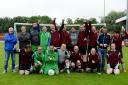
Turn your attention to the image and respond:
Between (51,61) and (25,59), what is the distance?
101 cm

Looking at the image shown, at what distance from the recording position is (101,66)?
14.7 meters

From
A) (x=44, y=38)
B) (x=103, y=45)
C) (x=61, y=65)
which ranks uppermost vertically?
(x=44, y=38)

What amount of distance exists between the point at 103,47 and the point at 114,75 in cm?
135

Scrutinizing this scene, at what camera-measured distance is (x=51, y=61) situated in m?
14.2

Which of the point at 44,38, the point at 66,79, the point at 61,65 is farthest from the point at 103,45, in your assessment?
the point at 66,79

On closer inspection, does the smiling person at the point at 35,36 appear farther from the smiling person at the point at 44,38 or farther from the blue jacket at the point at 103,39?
the blue jacket at the point at 103,39

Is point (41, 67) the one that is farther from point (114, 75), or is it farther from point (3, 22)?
point (3, 22)

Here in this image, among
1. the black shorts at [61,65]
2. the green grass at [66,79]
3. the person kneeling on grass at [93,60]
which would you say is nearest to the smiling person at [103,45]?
the person kneeling on grass at [93,60]

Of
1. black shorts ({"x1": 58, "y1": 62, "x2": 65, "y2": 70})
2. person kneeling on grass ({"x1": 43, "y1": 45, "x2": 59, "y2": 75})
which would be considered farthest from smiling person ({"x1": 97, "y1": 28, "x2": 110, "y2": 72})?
person kneeling on grass ({"x1": 43, "y1": 45, "x2": 59, "y2": 75})

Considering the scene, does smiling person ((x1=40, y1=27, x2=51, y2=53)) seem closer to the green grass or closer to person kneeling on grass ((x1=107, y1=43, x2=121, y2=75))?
the green grass

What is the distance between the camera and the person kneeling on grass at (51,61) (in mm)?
14086

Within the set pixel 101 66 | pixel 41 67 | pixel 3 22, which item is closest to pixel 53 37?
pixel 41 67

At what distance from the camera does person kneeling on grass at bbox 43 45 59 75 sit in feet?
46.2

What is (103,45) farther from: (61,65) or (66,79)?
(66,79)
